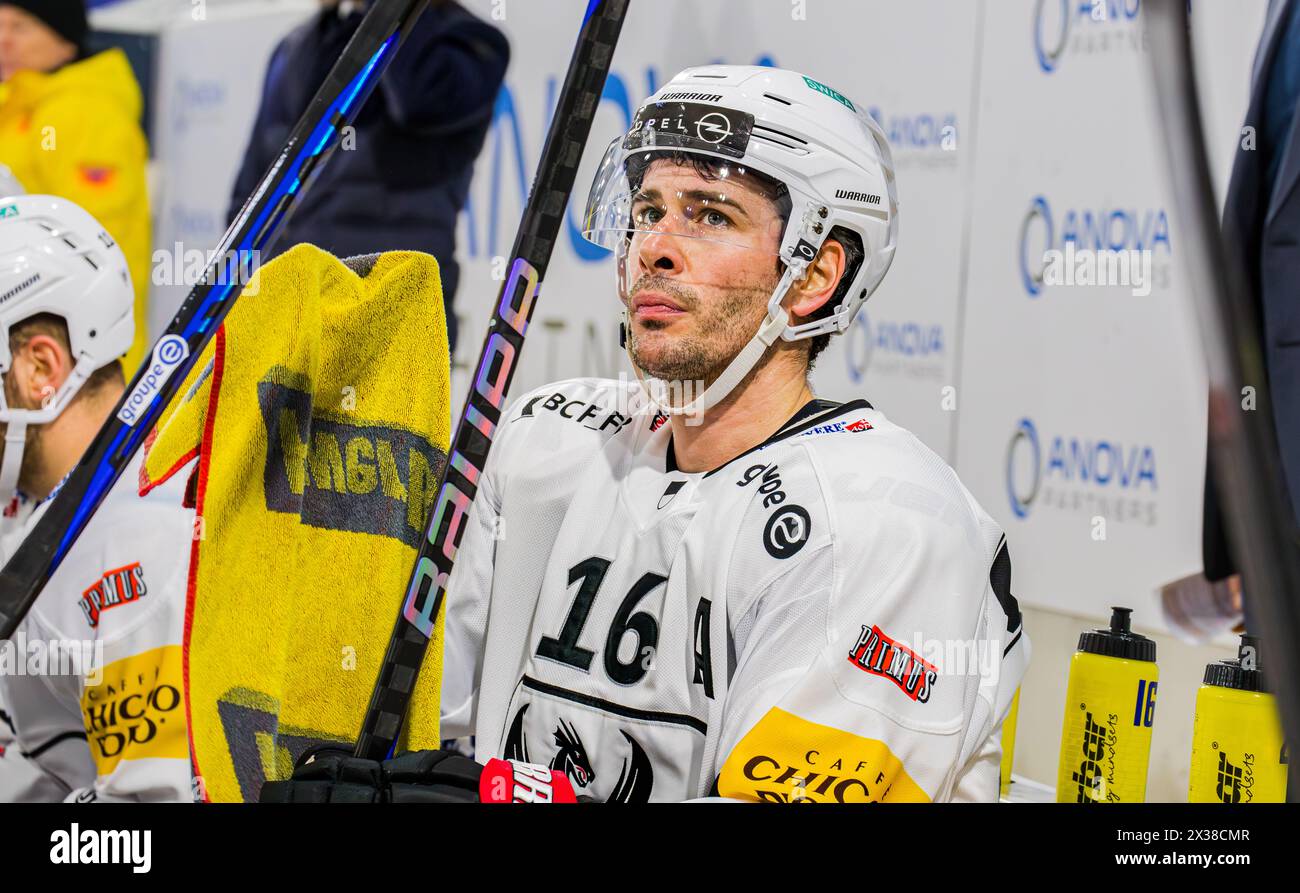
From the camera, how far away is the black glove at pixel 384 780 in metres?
1.13

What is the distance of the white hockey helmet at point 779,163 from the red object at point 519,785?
43 centimetres

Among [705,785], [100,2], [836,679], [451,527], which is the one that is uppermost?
[100,2]

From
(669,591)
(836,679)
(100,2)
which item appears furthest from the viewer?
(100,2)

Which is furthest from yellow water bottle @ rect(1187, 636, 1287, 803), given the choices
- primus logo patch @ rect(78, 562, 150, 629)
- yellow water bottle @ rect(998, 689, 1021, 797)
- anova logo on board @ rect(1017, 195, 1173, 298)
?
primus logo patch @ rect(78, 562, 150, 629)

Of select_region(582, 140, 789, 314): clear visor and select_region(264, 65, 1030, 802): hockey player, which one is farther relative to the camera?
select_region(582, 140, 789, 314): clear visor

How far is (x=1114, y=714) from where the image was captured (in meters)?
1.49

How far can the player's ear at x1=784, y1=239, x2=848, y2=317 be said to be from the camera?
1.44 metres

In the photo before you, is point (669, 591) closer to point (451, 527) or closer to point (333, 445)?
point (451, 527)

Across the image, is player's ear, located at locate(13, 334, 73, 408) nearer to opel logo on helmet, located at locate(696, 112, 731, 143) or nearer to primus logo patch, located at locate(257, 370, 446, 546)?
primus logo patch, located at locate(257, 370, 446, 546)

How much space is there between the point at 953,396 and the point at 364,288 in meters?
1.38

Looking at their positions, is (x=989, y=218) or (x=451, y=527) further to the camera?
(x=989, y=218)

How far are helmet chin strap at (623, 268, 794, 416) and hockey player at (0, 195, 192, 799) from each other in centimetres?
57
